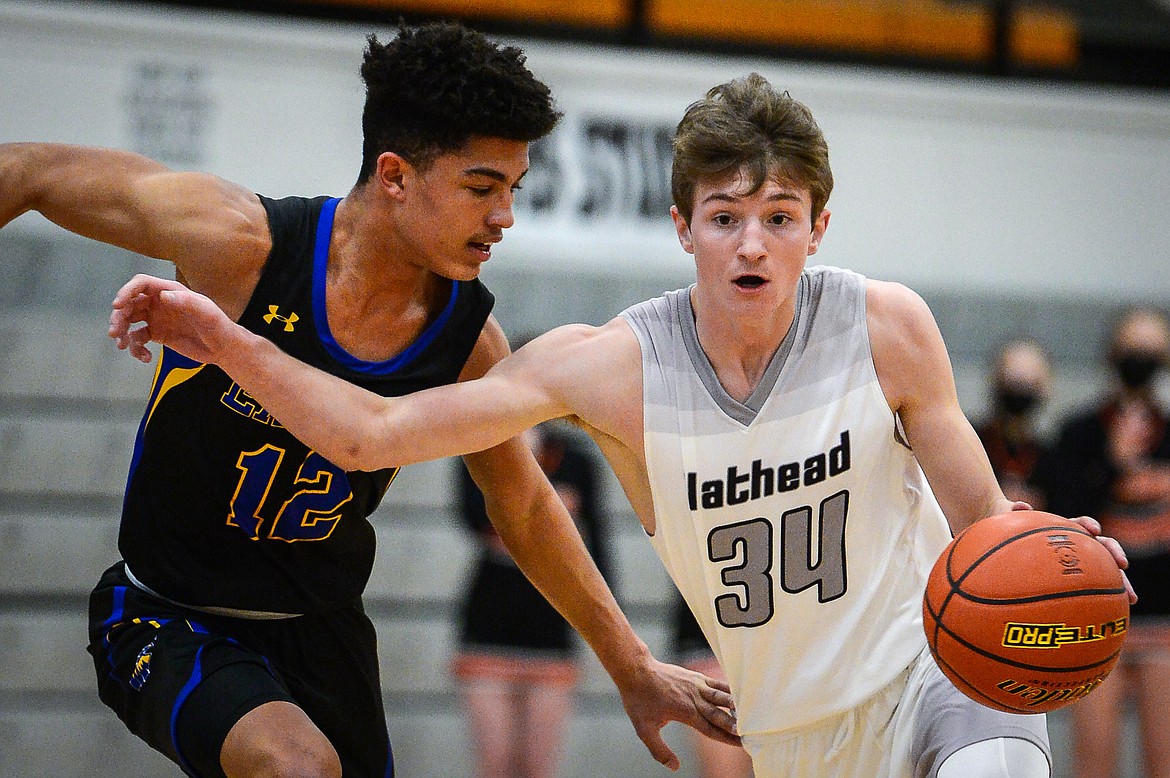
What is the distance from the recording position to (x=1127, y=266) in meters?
8.50

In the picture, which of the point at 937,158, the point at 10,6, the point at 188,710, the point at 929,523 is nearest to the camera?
the point at 188,710

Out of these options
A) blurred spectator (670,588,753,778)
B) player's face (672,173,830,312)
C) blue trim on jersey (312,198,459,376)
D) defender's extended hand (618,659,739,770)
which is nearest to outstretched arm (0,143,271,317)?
blue trim on jersey (312,198,459,376)

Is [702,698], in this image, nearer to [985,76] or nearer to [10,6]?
[10,6]

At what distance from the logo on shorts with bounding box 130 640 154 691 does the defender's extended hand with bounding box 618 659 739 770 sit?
3.89ft

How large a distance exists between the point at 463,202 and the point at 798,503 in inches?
41.5

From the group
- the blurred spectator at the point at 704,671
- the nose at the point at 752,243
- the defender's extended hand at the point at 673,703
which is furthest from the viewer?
the blurred spectator at the point at 704,671

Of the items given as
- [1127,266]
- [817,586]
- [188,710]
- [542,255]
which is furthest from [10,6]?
[1127,266]

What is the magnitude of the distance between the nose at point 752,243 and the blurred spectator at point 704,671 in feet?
8.28

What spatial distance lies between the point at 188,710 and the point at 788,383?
1.54m

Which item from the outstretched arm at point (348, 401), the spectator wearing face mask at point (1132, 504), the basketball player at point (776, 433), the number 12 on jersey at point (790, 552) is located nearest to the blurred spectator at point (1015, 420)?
the spectator wearing face mask at point (1132, 504)

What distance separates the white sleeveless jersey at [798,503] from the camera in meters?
3.05

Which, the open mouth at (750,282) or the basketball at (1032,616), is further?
the open mouth at (750,282)

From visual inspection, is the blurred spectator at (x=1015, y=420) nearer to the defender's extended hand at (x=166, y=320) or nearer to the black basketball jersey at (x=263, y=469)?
the black basketball jersey at (x=263, y=469)

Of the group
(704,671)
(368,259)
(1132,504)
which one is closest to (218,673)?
(368,259)
